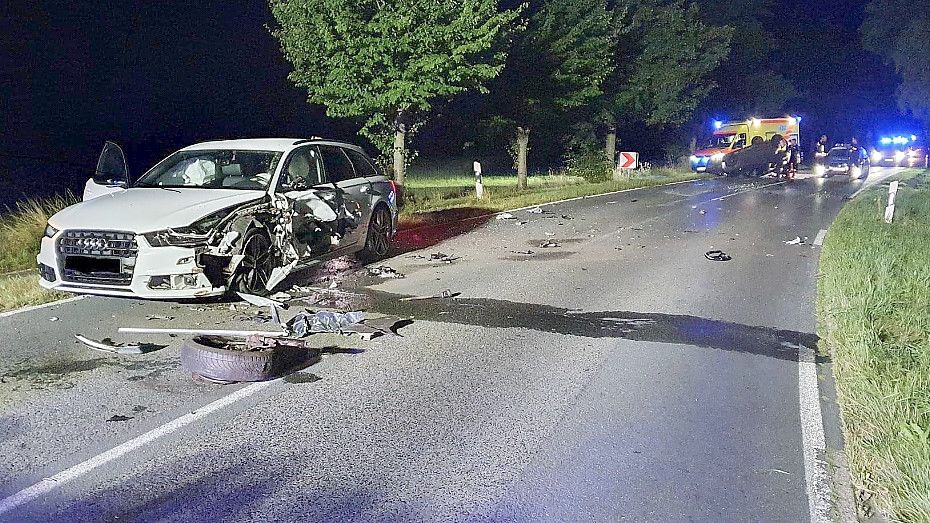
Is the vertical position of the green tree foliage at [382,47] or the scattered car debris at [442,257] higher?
the green tree foliage at [382,47]

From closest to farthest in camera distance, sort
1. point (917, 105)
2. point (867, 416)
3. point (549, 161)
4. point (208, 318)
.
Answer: point (867, 416)
point (208, 318)
point (549, 161)
point (917, 105)

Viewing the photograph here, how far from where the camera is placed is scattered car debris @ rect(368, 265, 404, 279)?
1053 centimetres

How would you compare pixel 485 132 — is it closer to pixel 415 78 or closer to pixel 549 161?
pixel 415 78

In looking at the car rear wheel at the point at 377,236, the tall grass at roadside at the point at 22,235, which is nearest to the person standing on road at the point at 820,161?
the car rear wheel at the point at 377,236

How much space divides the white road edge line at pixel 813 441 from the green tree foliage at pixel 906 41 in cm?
5596

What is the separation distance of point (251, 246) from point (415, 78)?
11221 millimetres

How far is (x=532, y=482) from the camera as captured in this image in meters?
4.38

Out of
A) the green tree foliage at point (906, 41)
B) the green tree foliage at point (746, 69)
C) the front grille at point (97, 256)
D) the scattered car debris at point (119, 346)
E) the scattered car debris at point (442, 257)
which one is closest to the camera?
the scattered car debris at point (119, 346)

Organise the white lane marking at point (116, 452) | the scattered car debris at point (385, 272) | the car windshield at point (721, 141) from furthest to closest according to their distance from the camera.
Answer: the car windshield at point (721, 141)
the scattered car debris at point (385, 272)
the white lane marking at point (116, 452)

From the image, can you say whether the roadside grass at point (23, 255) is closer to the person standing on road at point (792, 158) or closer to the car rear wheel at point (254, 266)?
the car rear wheel at point (254, 266)

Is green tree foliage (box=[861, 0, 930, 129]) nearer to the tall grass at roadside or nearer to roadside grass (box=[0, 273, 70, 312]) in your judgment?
the tall grass at roadside

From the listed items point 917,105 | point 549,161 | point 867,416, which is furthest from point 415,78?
point 917,105

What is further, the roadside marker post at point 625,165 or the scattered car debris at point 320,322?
the roadside marker post at point 625,165

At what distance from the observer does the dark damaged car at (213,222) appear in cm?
771
